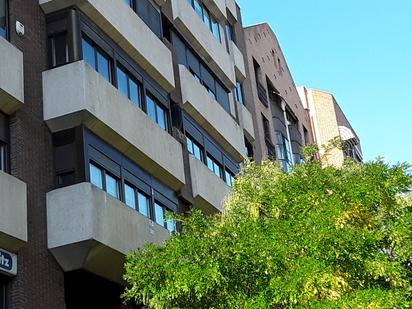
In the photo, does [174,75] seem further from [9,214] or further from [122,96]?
[9,214]

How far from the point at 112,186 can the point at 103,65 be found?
3.25 m

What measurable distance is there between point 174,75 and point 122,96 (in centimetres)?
→ 540

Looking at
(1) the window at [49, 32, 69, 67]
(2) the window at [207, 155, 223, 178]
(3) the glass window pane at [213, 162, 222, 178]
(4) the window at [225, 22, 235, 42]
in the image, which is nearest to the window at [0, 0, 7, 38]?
(1) the window at [49, 32, 69, 67]

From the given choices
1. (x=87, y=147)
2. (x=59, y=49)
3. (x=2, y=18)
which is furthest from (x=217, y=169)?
(x=2, y=18)

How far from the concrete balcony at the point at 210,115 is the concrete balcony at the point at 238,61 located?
405 cm

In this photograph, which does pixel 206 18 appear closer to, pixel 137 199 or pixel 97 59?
pixel 97 59

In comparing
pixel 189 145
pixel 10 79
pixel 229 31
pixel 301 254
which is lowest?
pixel 301 254

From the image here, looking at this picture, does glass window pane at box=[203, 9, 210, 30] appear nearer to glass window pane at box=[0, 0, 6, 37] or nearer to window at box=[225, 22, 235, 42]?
window at box=[225, 22, 235, 42]

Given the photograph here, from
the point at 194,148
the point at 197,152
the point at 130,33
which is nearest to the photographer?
the point at 130,33

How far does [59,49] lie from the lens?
19.4 meters

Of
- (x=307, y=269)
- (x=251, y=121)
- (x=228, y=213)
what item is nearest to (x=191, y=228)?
(x=228, y=213)

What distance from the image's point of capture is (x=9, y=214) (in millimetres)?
15859

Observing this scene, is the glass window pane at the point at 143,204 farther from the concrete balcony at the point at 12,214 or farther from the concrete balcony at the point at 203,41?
the concrete balcony at the point at 203,41

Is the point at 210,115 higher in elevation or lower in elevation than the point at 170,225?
higher
